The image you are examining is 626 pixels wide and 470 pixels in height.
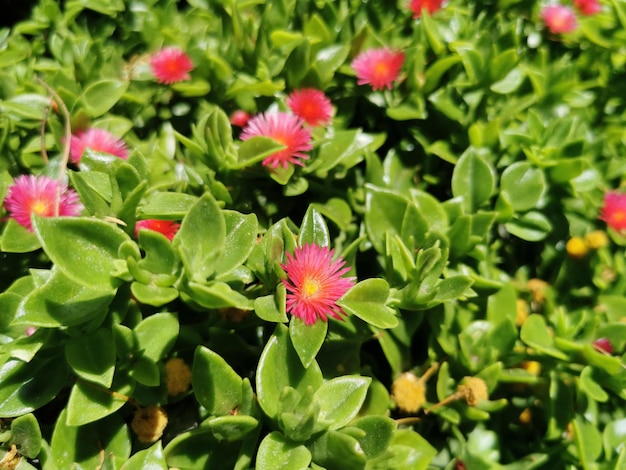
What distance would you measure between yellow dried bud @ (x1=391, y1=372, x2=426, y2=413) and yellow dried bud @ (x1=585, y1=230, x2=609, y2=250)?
461mm

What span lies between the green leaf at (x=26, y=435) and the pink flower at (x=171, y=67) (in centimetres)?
67

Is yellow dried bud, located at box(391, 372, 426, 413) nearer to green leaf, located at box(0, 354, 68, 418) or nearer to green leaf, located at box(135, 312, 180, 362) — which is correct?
green leaf, located at box(135, 312, 180, 362)

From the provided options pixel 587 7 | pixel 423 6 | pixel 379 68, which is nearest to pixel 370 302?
pixel 379 68

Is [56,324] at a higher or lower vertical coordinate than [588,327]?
higher

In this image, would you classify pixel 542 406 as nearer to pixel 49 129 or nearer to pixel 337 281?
pixel 337 281

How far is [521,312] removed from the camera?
105 cm

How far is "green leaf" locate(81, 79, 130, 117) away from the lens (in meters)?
1.00

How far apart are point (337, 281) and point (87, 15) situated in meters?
1.09

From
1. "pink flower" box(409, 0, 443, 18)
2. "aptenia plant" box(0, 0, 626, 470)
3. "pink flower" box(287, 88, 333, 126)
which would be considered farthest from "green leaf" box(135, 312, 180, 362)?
"pink flower" box(409, 0, 443, 18)

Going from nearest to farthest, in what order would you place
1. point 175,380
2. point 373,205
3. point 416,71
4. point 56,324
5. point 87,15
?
point 56,324, point 175,380, point 373,205, point 416,71, point 87,15

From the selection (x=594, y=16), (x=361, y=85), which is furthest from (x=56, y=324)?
(x=594, y=16)

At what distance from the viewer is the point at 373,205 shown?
934mm

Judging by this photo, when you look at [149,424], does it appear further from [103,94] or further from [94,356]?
[103,94]

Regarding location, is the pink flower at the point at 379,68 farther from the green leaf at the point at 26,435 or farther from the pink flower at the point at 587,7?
the green leaf at the point at 26,435
